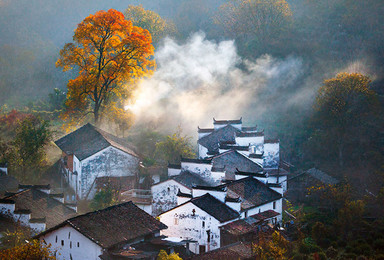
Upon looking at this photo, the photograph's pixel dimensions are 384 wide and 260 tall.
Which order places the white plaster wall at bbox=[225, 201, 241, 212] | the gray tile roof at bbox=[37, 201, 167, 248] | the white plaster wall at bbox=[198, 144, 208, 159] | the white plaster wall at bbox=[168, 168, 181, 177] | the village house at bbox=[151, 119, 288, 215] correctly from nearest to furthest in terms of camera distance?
the gray tile roof at bbox=[37, 201, 167, 248] < the white plaster wall at bbox=[225, 201, 241, 212] < the village house at bbox=[151, 119, 288, 215] < the white plaster wall at bbox=[168, 168, 181, 177] < the white plaster wall at bbox=[198, 144, 208, 159]

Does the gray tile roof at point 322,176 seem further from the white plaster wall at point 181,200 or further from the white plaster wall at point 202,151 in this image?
the white plaster wall at point 181,200

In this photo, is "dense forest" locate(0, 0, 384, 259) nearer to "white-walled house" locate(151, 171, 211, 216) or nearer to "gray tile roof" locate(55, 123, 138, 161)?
"gray tile roof" locate(55, 123, 138, 161)

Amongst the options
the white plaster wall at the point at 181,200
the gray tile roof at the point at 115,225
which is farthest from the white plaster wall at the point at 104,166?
the gray tile roof at the point at 115,225

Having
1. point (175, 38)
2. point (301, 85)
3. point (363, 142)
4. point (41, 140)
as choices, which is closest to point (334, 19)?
point (301, 85)

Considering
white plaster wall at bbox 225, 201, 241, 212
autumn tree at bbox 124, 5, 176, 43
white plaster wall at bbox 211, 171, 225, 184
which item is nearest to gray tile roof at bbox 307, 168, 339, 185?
white plaster wall at bbox 211, 171, 225, 184

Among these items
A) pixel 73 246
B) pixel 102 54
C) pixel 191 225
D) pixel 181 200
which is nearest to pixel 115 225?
pixel 73 246

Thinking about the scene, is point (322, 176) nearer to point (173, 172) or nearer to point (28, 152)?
point (173, 172)

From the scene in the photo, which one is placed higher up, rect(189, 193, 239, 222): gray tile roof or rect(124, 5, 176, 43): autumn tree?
rect(124, 5, 176, 43): autumn tree
